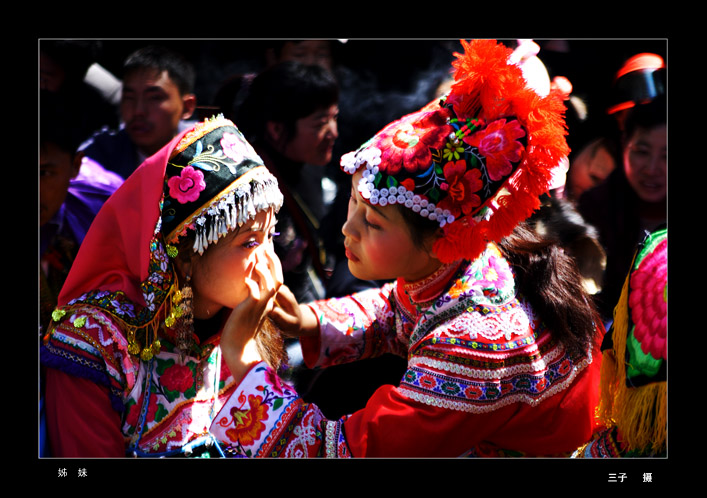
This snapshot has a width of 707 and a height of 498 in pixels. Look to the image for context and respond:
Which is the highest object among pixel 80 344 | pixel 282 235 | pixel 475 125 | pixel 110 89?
pixel 110 89

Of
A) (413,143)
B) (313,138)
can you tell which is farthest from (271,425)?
(313,138)

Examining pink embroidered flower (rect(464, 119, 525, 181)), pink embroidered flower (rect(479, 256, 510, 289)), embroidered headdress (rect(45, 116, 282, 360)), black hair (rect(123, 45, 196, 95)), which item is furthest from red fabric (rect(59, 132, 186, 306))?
black hair (rect(123, 45, 196, 95))

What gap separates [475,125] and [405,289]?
25.1 inches

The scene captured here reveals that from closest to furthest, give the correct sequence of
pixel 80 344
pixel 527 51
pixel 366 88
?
pixel 80 344 → pixel 527 51 → pixel 366 88

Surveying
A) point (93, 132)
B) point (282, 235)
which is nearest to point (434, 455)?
point (282, 235)

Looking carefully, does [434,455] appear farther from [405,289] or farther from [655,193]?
[655,193]

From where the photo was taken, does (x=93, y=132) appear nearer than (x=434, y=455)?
No

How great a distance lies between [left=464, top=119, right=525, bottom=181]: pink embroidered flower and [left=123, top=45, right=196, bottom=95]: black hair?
A: 7.67ft

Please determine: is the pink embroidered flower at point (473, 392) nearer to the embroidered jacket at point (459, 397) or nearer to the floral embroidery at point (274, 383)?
the embroidered jacket at point (459, 397)

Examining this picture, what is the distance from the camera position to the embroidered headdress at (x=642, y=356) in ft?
7.18

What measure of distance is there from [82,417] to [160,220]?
661 mm

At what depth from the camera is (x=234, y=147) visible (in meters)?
2.36

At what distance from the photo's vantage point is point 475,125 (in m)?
2.25

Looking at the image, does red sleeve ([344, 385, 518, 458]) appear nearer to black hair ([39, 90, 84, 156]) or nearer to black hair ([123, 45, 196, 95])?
black hair ([39, 90, 84, 156])
